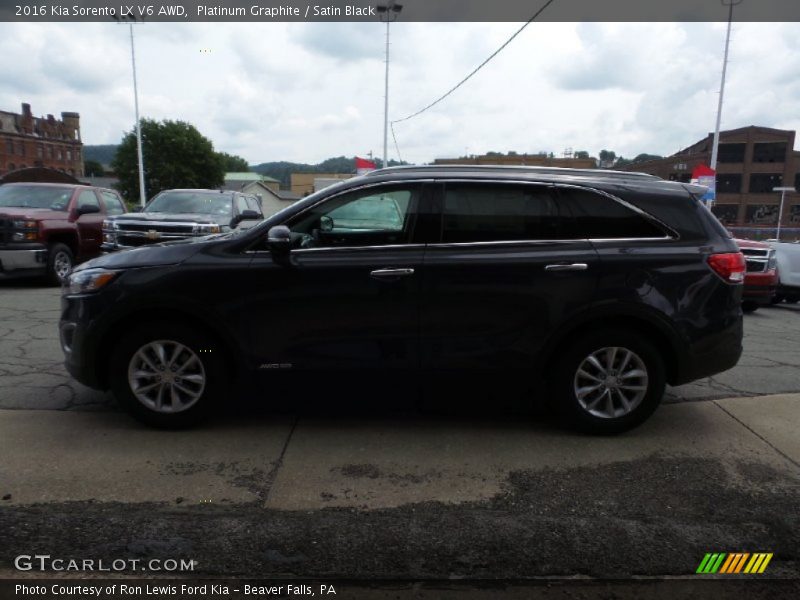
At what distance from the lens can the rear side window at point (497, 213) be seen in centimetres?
402

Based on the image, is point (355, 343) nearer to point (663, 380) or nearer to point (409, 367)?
point (409, 367)

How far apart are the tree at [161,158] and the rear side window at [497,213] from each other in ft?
224

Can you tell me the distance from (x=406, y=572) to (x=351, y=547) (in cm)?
32

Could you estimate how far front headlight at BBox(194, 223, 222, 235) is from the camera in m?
9.77

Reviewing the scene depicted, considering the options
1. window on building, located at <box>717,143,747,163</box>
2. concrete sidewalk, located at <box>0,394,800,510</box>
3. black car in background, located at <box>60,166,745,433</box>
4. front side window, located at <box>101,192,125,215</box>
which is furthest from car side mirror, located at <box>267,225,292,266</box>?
window on building, located at <box>717,143,747,163</box>

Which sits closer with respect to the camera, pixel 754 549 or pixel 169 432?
pixel 754 549

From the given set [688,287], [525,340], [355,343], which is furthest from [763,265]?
[355,343]

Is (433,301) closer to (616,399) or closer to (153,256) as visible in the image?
(616,399)

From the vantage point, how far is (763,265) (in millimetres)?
9453

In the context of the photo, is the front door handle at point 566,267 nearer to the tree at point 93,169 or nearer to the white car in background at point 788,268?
the white car in background at point 788,268

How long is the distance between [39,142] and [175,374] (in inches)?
4502

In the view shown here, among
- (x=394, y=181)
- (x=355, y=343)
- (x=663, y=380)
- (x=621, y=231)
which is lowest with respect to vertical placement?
(x=663, y=380)

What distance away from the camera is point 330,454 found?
12.6ft

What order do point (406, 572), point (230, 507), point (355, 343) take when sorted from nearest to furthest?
point (406, 572), point (230, 507), point (355, 343)
